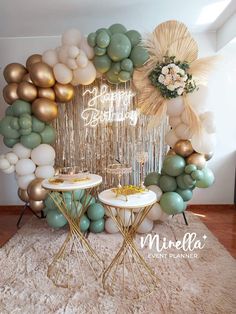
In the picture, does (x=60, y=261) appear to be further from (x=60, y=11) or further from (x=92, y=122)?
(x=60, y=11)

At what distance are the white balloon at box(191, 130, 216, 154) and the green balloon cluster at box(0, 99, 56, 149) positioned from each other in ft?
5.55

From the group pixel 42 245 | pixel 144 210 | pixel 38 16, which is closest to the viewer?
pixel 144 210

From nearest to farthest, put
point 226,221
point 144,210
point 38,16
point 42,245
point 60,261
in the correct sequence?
point 144,210 → point 60,261 → point 42,245 → point 38,16 → point 226,221

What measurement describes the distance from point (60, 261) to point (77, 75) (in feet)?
6.22

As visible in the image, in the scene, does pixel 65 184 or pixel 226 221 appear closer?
pixel 65 184

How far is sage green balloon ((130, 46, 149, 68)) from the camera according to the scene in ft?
8.25

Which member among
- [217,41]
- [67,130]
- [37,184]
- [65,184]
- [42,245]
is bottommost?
[42,245]

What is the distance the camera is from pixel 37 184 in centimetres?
274

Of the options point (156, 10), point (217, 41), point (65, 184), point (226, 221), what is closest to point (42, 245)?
point (65, 184)

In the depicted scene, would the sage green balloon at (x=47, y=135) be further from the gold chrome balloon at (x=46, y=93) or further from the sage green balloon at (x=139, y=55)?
the sage green balloon at (x=139, y=55)

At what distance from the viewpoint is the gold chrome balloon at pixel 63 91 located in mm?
2711

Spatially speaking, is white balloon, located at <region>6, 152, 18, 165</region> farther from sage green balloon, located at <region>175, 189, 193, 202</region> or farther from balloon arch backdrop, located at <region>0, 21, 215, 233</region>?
sage green balloon, located at <region>175, 189, 193, 202</region>

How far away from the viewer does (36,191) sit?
2.73 metres

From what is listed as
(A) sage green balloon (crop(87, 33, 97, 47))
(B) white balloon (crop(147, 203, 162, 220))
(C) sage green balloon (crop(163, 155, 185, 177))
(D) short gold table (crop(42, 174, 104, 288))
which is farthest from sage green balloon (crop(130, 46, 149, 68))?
(B) white balloon (crop(147, 203, 162, 220))
